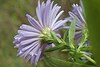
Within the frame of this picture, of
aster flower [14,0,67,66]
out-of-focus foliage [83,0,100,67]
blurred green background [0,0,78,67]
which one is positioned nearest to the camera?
out-of-focus foliage [83,0,100,67]

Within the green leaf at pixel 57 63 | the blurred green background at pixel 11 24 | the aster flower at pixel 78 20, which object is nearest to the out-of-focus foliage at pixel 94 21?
the green leaf at pixel 57 63

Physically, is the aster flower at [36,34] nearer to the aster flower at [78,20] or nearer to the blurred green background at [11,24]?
the aster flower at [78,20]

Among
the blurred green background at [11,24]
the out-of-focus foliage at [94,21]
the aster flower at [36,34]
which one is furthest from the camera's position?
the blurred green background at [11,24]

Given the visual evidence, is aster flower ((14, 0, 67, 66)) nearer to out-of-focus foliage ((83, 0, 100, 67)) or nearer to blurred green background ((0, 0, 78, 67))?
out-of-focus foliage ((83, 0, 100, 67))

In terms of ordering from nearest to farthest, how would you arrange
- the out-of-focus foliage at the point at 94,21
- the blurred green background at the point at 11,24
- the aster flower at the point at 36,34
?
the out-of-focus foliage at the point at 94,21 → the aster flower at the point at 36,34 → the blurred green background at the point at 11,24

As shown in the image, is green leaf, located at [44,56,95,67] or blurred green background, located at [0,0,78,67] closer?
green leaf, located at [44,56,95,67]

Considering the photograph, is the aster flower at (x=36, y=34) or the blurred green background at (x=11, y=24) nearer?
the aster flower at (x=36, y=34)

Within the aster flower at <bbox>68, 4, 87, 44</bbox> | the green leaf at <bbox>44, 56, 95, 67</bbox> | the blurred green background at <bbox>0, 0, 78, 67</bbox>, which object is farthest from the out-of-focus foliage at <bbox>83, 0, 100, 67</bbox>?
the blurred green background at <bbox>0, 0, 78, 67</bbox>

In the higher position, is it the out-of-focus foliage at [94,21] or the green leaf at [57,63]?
the out-of-focus foliage at [94,21]
